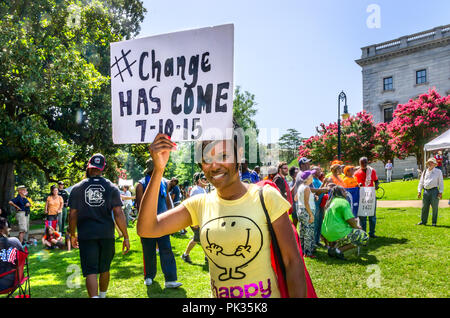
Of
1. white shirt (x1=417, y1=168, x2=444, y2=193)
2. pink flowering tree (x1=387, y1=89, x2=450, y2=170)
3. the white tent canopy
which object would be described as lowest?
white shirt (x1=417, y1=168, x2=444, y2=193)

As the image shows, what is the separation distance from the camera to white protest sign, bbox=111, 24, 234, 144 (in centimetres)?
226

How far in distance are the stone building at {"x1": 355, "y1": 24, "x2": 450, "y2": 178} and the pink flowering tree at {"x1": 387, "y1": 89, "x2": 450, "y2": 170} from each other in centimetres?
647

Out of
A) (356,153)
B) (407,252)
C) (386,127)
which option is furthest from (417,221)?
(386,127)

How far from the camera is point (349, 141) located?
32.0 metres

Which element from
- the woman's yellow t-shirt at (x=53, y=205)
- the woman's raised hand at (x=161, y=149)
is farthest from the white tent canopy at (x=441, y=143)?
the woman's raised hand at (x=161, y=149)

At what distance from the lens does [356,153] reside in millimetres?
32562

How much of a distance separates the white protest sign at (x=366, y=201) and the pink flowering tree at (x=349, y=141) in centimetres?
2452

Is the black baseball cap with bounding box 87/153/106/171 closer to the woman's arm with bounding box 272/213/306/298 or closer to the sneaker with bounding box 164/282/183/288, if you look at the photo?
the sneaker with bounding box 164/282/183/288

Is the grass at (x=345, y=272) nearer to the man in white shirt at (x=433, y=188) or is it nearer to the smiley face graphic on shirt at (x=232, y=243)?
the man in white shirt at (x=433, y=188)

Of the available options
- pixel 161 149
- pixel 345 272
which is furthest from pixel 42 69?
pixel 161 149

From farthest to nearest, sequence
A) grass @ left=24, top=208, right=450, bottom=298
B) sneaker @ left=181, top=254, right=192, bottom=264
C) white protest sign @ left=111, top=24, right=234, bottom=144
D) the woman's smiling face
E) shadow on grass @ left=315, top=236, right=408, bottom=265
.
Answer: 1. sneaker @ left=181, top=254, right=192, bottom=264
2. shadow on grass @ left=315, top=236, right=408, bottom=265
3. grass @ left=24, top=208, right=450, bottom=298
4. white protest sign @ left=111, top=24, right=234, bottom=144
5. the woman's smiling face

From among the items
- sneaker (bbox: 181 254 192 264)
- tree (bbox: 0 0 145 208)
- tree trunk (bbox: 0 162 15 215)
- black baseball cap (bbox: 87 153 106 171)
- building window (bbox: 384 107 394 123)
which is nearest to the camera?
black baseball cap (bbox: 87 153 106 171)

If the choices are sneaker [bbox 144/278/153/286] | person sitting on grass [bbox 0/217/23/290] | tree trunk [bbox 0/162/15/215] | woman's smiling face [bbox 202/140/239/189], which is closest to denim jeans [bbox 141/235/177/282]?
sneaker [bbox 144/278/153/286]

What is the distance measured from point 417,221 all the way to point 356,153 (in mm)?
23053
